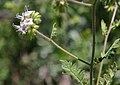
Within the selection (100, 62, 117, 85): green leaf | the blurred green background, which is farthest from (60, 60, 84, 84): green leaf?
the blurred green background

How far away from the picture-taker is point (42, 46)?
179 inches

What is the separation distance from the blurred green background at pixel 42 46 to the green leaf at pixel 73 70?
1601mm

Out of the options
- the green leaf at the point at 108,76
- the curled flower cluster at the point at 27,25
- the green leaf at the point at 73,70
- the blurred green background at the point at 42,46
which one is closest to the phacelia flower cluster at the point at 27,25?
the curled flower cluster at the point at 27,25

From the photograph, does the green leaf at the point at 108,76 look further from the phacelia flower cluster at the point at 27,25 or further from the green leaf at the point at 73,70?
the phacelia flower cluster at the point at 27,25

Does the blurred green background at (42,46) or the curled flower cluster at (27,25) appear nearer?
the curled flower cluster at (27,25)

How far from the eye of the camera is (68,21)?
4.66 m

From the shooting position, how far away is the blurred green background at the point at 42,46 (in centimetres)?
430

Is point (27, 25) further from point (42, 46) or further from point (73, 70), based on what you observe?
point (42, 46)

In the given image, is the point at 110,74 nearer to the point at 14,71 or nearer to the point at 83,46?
the point at 83,46

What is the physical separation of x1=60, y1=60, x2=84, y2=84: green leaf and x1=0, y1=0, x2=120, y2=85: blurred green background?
1.60 meters

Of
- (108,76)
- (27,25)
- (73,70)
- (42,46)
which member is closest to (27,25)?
(27,25)

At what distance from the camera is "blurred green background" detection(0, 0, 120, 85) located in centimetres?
430

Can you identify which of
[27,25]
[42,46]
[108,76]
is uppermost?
[27,25]

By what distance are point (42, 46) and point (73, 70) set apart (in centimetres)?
232
